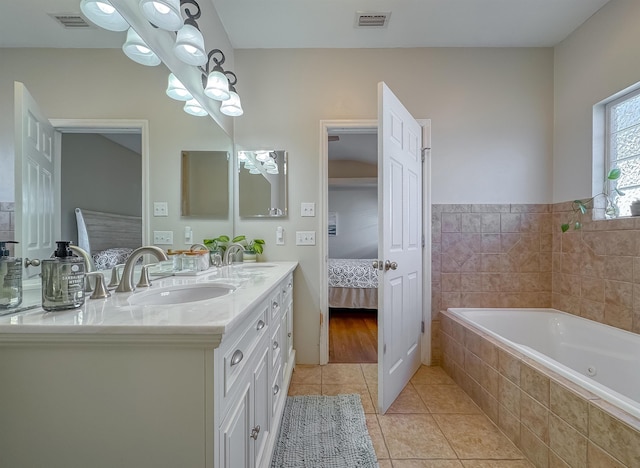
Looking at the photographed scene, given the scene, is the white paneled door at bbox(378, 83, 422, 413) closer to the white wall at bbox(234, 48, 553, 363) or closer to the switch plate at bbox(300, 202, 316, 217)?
the white wall at bbox(234, 48, 553, 363)

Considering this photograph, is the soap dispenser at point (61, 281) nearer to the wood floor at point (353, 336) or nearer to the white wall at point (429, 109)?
the white wall at point (429, 109)

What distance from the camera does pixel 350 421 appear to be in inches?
63.2

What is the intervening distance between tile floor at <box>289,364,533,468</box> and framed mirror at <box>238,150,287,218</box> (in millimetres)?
1313

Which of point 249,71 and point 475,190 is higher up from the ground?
point 249,71

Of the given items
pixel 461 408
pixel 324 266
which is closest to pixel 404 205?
pixel 324 266

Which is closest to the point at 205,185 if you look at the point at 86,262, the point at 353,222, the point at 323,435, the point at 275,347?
the point at 86,262

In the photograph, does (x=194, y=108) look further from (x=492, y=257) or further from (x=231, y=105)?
(x=492, y=257)

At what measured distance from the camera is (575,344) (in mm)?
1956

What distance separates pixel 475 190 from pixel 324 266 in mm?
1387

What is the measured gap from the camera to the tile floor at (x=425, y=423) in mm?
1363

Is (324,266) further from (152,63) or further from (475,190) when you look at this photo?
(152,63)

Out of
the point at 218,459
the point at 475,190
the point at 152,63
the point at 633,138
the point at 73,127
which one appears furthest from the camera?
the point at 475,190

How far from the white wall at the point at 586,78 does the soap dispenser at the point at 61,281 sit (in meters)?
2.94

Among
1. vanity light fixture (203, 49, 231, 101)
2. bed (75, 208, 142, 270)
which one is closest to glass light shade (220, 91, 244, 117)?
vanity light fixture (203, 49, 231, 101)
